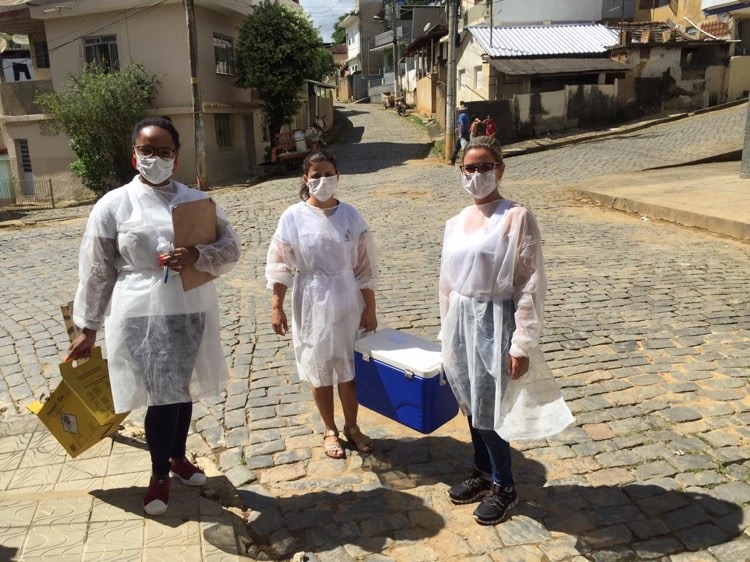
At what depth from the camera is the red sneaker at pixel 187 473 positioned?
11.4 ft

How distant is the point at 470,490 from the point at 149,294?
75.2 inches

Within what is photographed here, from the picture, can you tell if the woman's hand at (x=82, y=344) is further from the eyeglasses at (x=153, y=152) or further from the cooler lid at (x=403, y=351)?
the cooler lid at (x=403, y=351)

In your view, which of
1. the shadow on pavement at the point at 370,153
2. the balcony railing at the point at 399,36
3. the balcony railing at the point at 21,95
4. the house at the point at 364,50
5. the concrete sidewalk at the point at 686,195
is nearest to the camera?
the concrete sidewalk at the point at 686,195

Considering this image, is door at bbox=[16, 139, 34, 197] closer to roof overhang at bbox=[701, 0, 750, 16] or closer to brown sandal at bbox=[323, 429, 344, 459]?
brown sandal at bbox=[323, 429, 344, 459]

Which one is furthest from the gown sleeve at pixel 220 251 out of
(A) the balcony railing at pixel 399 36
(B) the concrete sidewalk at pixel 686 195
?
(A) the balcony railing at pixel 399 36

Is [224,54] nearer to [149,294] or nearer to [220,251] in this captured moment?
[220,251]

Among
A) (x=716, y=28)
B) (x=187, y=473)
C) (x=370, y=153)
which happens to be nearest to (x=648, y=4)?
(x=716, y=28)

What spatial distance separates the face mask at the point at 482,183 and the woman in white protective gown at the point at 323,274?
825mm

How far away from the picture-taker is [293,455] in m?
3.93

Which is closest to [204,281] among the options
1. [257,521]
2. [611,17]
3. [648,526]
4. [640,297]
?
[257,521]

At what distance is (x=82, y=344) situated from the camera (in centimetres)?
306

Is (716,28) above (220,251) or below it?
above

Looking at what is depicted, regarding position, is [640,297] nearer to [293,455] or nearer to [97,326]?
[293,455]

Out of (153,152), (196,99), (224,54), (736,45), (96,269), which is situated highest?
(736,45)
